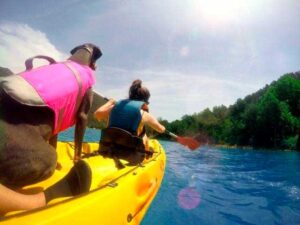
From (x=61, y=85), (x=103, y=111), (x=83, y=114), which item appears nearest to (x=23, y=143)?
(x=61, y=85)

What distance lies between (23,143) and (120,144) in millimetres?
2074

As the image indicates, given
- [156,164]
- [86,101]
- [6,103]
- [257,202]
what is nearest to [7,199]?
[6,103]

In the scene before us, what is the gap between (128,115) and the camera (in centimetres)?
355

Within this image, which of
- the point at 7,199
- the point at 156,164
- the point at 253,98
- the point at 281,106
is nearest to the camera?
the point at 7,199

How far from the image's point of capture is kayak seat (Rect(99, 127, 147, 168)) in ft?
11.5

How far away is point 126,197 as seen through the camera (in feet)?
6.48

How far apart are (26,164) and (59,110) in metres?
0.46

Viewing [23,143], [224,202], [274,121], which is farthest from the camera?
[274,121]

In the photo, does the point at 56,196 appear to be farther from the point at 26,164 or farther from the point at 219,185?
the point at 219,185

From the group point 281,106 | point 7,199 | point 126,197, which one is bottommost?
point 126,197

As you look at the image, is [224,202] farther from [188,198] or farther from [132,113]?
[132,113]

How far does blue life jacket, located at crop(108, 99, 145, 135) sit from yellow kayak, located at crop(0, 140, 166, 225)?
0.57m

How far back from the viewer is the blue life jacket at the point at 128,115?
355 centimetres

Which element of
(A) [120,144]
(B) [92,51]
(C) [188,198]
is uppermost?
(B) [92,51]
